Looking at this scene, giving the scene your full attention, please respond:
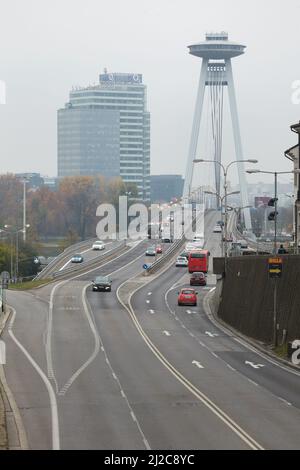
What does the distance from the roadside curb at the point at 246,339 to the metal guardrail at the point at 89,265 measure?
2924 centimetres

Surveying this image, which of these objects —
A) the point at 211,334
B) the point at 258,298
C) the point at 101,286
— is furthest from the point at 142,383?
the point at 101,286

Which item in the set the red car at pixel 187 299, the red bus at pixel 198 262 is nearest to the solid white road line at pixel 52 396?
the red car at pixel 187 299

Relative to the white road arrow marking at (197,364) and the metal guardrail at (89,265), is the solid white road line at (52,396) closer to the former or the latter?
the white road arrow marking at (197,364)

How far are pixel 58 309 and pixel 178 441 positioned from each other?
4958 centimetres

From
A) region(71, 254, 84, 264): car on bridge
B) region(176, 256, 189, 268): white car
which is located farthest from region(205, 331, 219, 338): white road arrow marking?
region(71, 254, 84, 264): car on bridge

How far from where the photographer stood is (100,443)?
27.7 m

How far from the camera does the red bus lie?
119 meters

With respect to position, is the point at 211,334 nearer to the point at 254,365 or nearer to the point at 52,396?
the point at 254,365

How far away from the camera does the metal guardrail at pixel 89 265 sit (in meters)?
116

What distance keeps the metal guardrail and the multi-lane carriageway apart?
36.6 m

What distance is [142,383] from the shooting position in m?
41.1

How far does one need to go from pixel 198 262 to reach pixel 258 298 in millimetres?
55387

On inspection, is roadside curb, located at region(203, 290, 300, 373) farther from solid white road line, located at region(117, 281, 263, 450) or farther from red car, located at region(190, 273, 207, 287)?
red car, located at region(190, 273, 207, 287)
